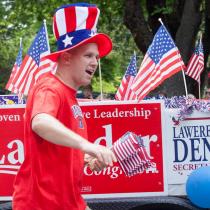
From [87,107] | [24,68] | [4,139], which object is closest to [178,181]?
[87,107]

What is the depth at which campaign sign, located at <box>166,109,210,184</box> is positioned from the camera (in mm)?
4836

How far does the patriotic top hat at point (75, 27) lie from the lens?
318 cm

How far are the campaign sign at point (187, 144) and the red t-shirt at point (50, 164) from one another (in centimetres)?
178

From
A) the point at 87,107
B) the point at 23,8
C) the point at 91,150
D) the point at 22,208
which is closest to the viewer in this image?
the point at 91,150

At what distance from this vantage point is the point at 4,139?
189 inches

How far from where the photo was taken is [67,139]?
105 inches

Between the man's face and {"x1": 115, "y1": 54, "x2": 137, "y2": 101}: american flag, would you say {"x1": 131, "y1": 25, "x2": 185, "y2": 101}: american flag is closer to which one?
{"x1": 115, "y1": 54, "x2": 137, "y2": 101}: american flag

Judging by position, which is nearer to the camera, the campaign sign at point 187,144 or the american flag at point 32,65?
the campaign sign at point 187,144

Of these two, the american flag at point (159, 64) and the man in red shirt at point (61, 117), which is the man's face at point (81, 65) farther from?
the american flag at point (159, 64)

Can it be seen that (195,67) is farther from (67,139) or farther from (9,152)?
(67,139)

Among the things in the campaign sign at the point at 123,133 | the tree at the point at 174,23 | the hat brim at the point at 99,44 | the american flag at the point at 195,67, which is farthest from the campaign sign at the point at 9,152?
the tree at the point at 174,23

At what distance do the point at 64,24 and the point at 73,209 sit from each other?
1.00m

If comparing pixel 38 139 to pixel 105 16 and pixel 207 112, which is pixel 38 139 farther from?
pixel 105 16

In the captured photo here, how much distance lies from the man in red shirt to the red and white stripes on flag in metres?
0.14
